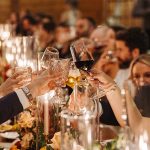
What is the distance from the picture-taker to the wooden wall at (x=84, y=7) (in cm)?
1062

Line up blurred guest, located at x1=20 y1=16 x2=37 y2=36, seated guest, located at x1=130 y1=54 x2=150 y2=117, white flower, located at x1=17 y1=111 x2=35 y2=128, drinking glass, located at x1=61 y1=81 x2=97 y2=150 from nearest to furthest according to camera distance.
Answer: drinking glass, located at x1=61 y1=81 x2=97 y2=150 < white flower, located at x1=17 y1=111 x2=35 y2=128 < seated guest, located at x1=130 y1=54 x2=150 y2=117 < blurred guest, located at x1=20 y1=16 x2=37 y2=36

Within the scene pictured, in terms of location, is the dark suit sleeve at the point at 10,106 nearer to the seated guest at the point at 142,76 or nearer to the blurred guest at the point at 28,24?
the seated guest at the point at 142,76

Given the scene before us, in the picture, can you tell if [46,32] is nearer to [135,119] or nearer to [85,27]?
[85,27]

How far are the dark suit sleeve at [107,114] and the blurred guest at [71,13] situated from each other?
309 inches

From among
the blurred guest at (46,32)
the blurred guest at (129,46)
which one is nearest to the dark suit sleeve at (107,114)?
the blurred guest at (129,46)

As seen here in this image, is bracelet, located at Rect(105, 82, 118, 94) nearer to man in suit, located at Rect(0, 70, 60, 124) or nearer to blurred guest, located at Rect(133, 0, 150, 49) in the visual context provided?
man in suit, located at Rect(0, 70, 60, 124)

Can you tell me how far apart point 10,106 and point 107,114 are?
71 centimetres

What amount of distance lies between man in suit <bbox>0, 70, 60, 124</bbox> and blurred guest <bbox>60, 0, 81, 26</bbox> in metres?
8.37

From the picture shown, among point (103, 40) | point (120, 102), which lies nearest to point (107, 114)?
point (120, 102)

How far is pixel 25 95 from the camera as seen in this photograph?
254cm

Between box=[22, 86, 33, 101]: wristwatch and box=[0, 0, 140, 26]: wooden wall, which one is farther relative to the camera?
box=[0, 0, 140, 26]: wooden wall

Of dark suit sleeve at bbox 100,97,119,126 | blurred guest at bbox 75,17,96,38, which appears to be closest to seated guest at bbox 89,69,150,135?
dark suit sleeve at bbox 100,97,119,126

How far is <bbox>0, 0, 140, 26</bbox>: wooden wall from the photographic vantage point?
10.6 meters

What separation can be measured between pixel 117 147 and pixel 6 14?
10140 mm
